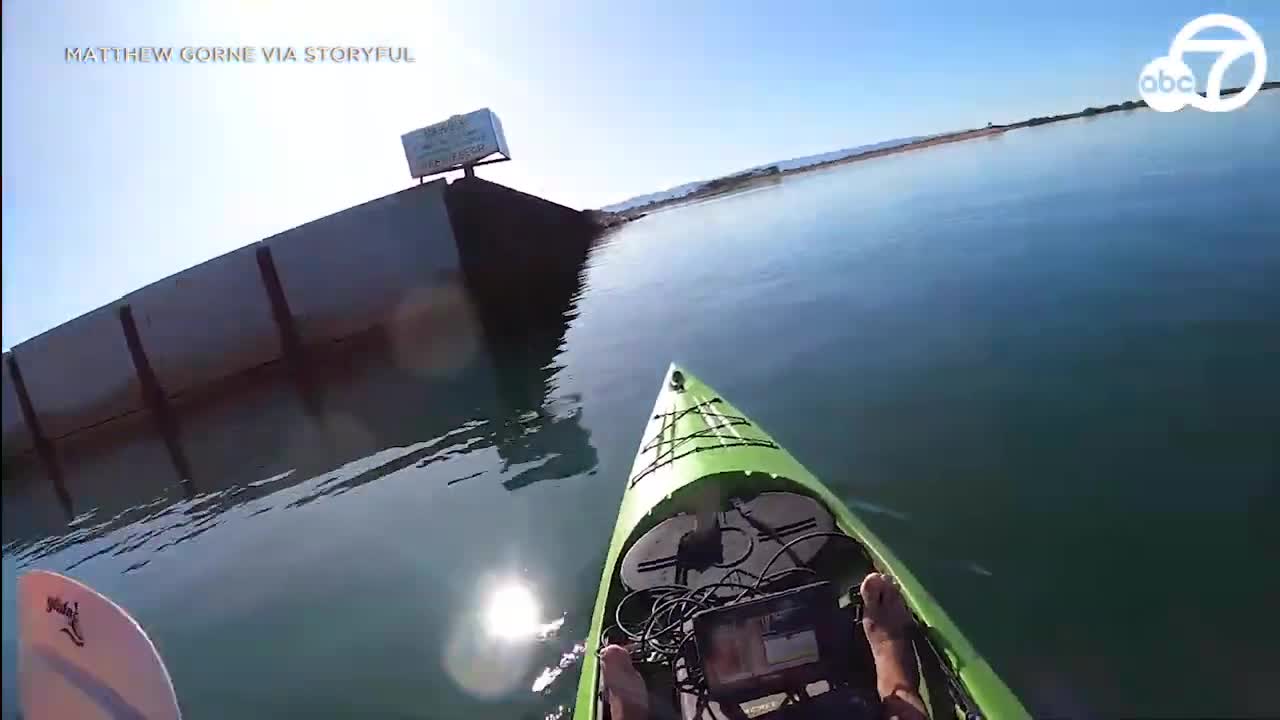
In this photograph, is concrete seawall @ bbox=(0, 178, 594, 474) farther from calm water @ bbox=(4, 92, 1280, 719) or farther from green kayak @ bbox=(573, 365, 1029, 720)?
green kayak @ bbox=(573, 365, 1029, 720)

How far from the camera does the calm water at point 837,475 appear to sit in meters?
6.55

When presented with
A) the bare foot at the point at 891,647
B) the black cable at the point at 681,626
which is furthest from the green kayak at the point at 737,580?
the bare foot at the point at 891,647

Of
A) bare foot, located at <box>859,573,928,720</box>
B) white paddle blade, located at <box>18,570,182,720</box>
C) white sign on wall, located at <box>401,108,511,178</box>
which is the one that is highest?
white sign on wall, located at <box>401,108,511,178</box>

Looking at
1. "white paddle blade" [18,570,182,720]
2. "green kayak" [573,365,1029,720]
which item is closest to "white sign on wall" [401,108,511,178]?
"green kayak" [573,365,1029,720]

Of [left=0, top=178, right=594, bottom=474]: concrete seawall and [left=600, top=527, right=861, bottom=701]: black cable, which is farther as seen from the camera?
[left=0, top=178, right=594, bottom=474]: concrete seawall

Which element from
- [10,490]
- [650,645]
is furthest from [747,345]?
[10,490]

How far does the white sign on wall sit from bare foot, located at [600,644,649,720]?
29.5 metres

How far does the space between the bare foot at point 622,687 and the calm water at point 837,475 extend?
2186 mm

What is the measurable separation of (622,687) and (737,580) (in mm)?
2086

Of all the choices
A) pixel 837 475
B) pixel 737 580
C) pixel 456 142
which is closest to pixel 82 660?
pixel 737 580

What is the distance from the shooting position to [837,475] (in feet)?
32.1

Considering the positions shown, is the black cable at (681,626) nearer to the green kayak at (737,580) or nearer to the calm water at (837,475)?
the green kayak at (737,580)

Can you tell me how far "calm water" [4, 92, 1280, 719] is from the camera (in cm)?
655

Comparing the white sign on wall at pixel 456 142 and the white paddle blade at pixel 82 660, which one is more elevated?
the white sign on wall at pixel 456 142
